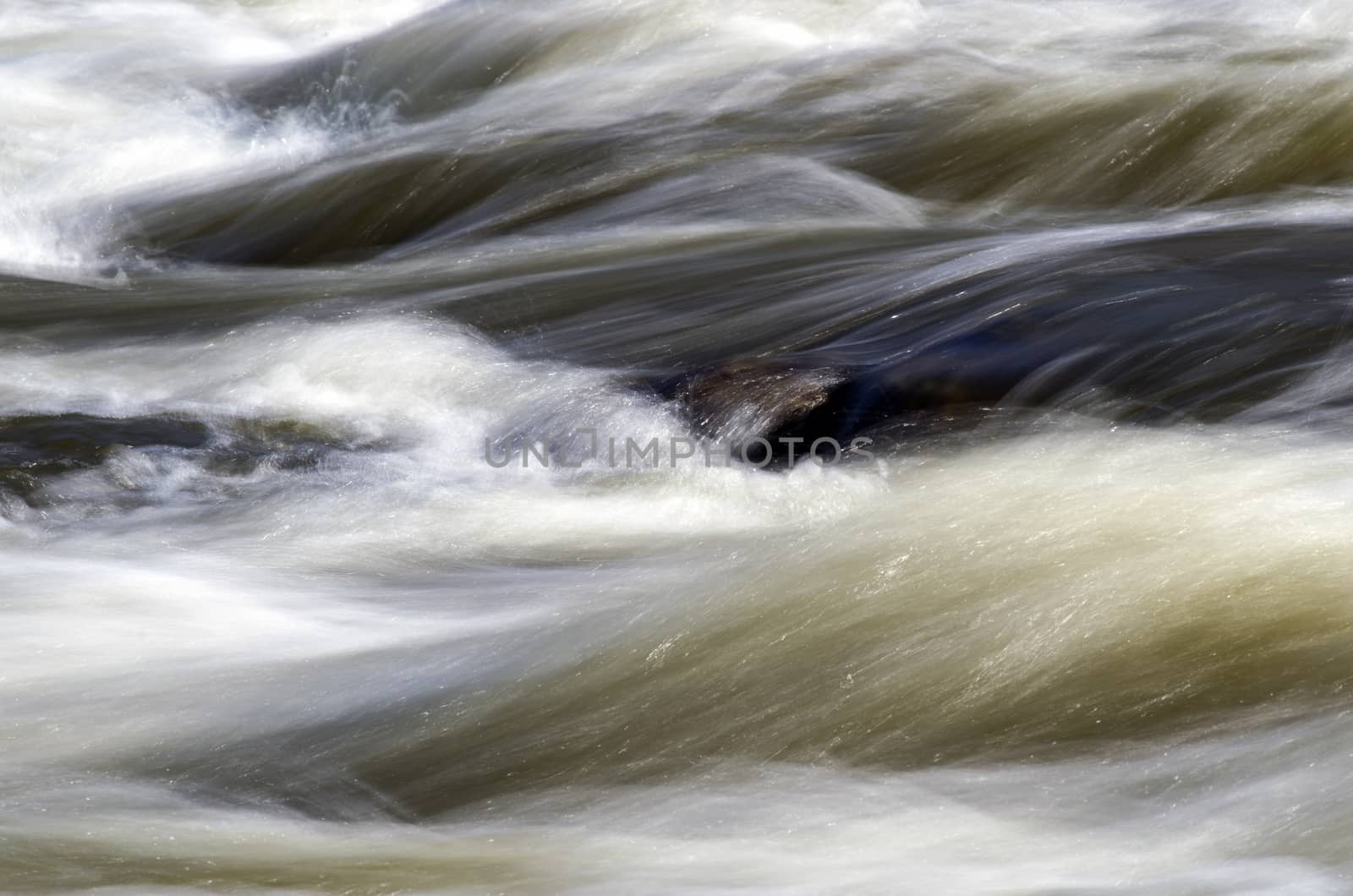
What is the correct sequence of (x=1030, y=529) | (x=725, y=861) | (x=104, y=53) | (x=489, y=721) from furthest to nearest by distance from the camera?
(x=104, y=53) → (x=1030, y=529) → (x=489, y=721) → (x=725, y=861)

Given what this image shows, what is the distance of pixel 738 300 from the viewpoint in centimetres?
420

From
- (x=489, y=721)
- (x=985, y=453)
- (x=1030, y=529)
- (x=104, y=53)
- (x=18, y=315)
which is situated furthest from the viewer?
(x=104, y=53)

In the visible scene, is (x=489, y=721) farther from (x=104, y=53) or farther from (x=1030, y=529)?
(x=104, y=53)

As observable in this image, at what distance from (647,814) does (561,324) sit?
2.07m

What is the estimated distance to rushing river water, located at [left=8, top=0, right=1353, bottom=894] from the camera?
2342mm

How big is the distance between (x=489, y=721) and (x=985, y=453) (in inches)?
46.8

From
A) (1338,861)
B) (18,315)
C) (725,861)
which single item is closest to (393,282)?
(18,315)

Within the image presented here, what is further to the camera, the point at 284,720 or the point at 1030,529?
the point at 1030,529

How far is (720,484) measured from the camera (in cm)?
325

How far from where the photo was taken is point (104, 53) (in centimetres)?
697

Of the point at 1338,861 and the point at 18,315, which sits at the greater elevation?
the point at 18,315

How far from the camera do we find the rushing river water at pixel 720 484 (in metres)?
2.34

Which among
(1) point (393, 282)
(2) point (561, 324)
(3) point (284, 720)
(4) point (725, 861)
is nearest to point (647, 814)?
(4) point (725, 861)

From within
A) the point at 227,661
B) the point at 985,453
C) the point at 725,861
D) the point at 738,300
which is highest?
the point at 738,300
